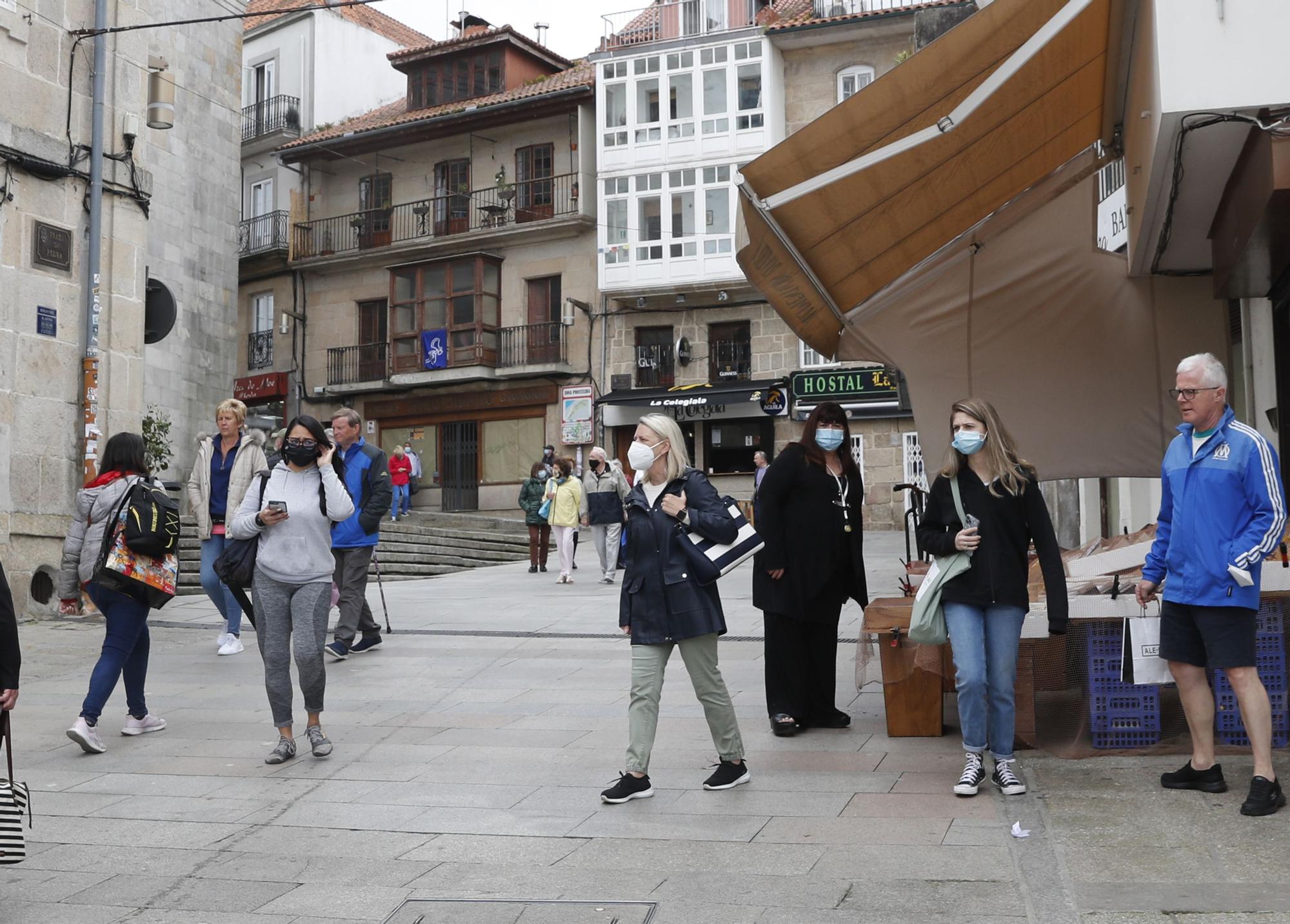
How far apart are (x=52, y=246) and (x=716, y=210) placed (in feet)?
69.2

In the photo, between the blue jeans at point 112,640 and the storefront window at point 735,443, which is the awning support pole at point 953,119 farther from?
the storefront window at point 735,443

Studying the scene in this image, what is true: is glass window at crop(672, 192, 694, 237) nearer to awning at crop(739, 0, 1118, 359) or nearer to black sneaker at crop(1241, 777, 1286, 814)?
awning at crop(739, 0, 1118, 359)

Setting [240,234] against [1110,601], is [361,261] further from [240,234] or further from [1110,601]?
[1110,601]

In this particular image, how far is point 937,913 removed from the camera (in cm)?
409

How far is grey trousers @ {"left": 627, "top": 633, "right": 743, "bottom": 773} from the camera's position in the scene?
19.1ft

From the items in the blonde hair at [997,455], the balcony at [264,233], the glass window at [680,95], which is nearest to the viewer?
the blonde hair at [997,455]

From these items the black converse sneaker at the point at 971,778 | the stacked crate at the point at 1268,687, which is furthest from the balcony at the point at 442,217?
the black converse sneaker at the point at 971,778

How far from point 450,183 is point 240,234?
7506mm

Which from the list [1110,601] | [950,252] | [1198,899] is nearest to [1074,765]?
[1110,601]

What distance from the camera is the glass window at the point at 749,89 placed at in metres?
32.2

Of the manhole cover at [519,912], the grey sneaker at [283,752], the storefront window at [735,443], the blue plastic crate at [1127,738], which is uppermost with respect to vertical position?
the storefront window at [735,443]

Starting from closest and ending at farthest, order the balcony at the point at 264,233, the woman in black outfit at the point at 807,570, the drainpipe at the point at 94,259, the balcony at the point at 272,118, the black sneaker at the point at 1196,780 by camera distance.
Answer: the black sneaker at the point at 1196,780 < the woman in black outfit at the point at 807,570 < the drainpipe at the point at 94,259 < the balcony at the point at 264,233 < the balcony at the point at 272,118

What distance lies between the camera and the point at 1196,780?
5.50 metres

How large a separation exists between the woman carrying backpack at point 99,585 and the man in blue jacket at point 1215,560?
5.25m
